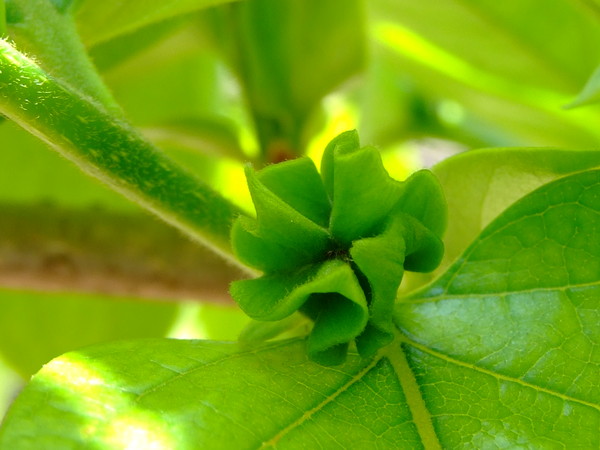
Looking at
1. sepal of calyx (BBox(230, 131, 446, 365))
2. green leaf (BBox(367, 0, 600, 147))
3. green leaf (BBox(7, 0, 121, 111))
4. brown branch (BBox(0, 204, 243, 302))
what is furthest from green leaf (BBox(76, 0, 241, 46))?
green leaf (BBox(367, 0, 600, 147))

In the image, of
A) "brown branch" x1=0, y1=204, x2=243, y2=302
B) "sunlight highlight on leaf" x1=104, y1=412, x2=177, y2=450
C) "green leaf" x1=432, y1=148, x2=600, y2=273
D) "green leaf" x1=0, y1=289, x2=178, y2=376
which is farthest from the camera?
"green leaf" x1=0, y1=289, x2=178, y2=376

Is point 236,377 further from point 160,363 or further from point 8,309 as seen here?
point 8,309

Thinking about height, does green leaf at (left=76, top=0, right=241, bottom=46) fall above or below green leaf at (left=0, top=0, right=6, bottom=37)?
above

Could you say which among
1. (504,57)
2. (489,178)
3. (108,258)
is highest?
(504,57)

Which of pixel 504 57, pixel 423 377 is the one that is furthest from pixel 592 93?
pixel 504 57

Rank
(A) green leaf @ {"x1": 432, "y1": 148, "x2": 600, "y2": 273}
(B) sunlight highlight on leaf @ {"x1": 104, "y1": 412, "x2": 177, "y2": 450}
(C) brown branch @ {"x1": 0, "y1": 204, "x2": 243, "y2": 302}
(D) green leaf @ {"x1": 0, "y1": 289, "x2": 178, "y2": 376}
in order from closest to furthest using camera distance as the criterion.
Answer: (B) sunlight highlight on leaf @ {"x1": 104, "y1": 412, "x2": 177, "y2": 450} → (A) green leaf @ {"x1": 432, "y1": 148, "x2": 600, "y2": 273} → (C) brown branch @ {"x1": 0, "y1": 204, "x2": 243, "y2": 302} → (D) green leaf @ {"x1": 0, "y1": 289, "x2": 178, "y2": 376}

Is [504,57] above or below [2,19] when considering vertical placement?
above

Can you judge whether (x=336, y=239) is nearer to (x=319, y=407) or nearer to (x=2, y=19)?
(x=319, y=407)

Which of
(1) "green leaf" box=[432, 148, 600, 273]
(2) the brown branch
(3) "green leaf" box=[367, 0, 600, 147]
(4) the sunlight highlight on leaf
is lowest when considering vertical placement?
(4) the sunlight highlight on leaf

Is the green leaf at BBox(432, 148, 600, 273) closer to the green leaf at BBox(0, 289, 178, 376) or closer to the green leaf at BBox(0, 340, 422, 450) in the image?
the green leaf at BBox(0, 340, 422, 450)
